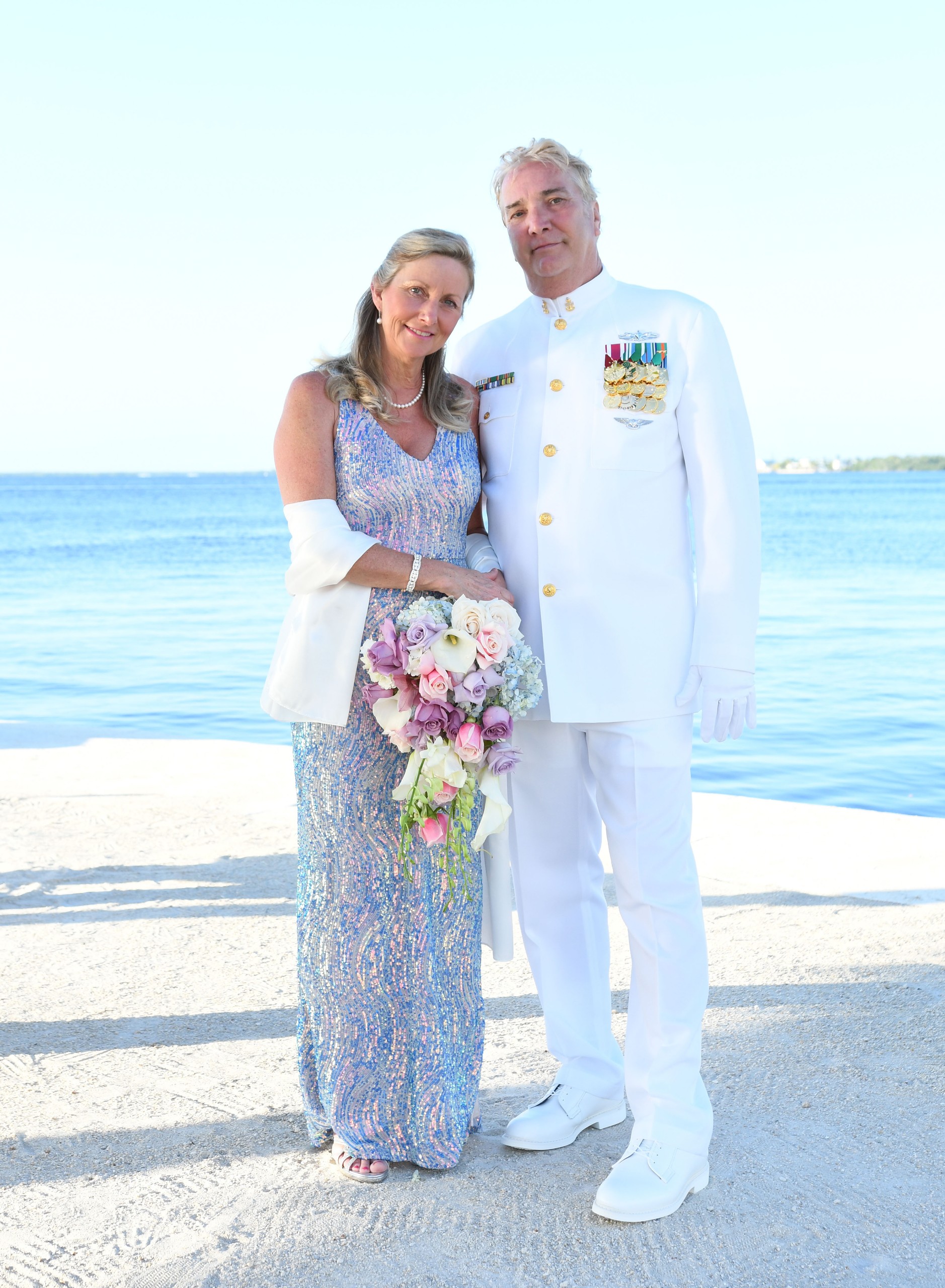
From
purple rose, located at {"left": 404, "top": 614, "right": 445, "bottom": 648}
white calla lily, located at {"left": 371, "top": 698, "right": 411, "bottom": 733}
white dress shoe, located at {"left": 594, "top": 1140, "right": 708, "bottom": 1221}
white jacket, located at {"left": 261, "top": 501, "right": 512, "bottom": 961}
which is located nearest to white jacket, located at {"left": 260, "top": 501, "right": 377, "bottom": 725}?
white jacket, located at {"left": 261, "top": 501, "right": 512, "bottom": 961}

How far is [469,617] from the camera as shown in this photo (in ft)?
8.20

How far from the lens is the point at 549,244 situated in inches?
110

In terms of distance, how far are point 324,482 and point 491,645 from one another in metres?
0.54

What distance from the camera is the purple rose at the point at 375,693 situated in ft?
8.36

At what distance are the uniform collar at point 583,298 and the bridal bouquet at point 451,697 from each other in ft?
2.51

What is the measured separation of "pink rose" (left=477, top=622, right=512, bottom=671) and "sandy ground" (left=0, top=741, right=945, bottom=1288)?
3.77 feet

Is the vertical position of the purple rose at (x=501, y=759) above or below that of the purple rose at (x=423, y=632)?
below

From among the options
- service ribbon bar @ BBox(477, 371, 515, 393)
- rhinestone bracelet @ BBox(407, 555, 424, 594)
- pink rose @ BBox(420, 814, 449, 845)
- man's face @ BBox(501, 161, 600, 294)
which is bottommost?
pink rose @ BBox(420, 814, 449, 845)

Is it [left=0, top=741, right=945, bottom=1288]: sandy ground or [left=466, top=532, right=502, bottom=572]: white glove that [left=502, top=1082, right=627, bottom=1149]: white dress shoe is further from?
[left=466, top=532, right=502, bottom=572]: white glove

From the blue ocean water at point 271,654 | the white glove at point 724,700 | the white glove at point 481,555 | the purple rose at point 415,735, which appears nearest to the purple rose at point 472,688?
the purple rose at point 415,735

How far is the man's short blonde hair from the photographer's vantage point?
2.77 m

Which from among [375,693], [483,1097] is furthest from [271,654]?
[375,693]

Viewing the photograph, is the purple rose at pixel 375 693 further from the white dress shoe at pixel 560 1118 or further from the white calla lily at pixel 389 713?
the white dress shoe at pixel 560 1118

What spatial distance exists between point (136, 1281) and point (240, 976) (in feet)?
5.40
